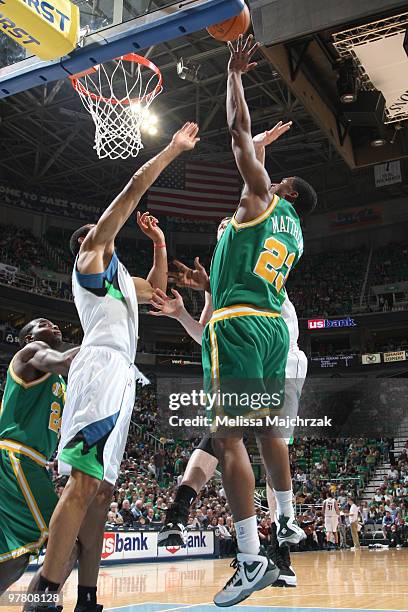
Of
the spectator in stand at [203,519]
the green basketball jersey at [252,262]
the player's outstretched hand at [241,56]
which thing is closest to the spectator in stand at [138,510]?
the spectator in stand at [203,519]

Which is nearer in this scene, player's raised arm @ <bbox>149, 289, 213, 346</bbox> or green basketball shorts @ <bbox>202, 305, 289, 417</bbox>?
green basketball shorts @ <bbox>202, 305, 289, 417</bbox>

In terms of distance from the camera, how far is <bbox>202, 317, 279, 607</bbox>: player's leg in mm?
2783

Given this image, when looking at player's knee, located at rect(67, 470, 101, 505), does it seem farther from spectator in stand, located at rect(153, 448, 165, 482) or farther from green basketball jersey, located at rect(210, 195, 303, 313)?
spectator in stand, located at rect(153, 448, 165, 482)

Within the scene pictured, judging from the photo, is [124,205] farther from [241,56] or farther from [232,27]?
[232,27]

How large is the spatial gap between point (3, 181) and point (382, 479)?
1924 centimetres

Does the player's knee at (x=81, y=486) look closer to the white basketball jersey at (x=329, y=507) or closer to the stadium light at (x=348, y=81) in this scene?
the stadium light at (x=348, y=81)

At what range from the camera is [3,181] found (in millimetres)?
27359

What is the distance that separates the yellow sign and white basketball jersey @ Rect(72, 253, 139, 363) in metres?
1.77

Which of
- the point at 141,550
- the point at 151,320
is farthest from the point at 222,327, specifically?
the point at 151,320

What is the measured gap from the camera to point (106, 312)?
3662 mm

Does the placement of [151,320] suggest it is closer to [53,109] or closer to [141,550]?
[53,109]

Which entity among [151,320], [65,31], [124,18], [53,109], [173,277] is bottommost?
[173,277]

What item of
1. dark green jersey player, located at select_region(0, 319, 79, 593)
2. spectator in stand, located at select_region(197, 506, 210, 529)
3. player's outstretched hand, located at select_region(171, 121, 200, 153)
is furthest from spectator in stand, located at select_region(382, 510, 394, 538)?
player's outstretched hand, located at select_region(171, 121, 200, 153)

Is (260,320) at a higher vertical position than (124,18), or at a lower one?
lower
